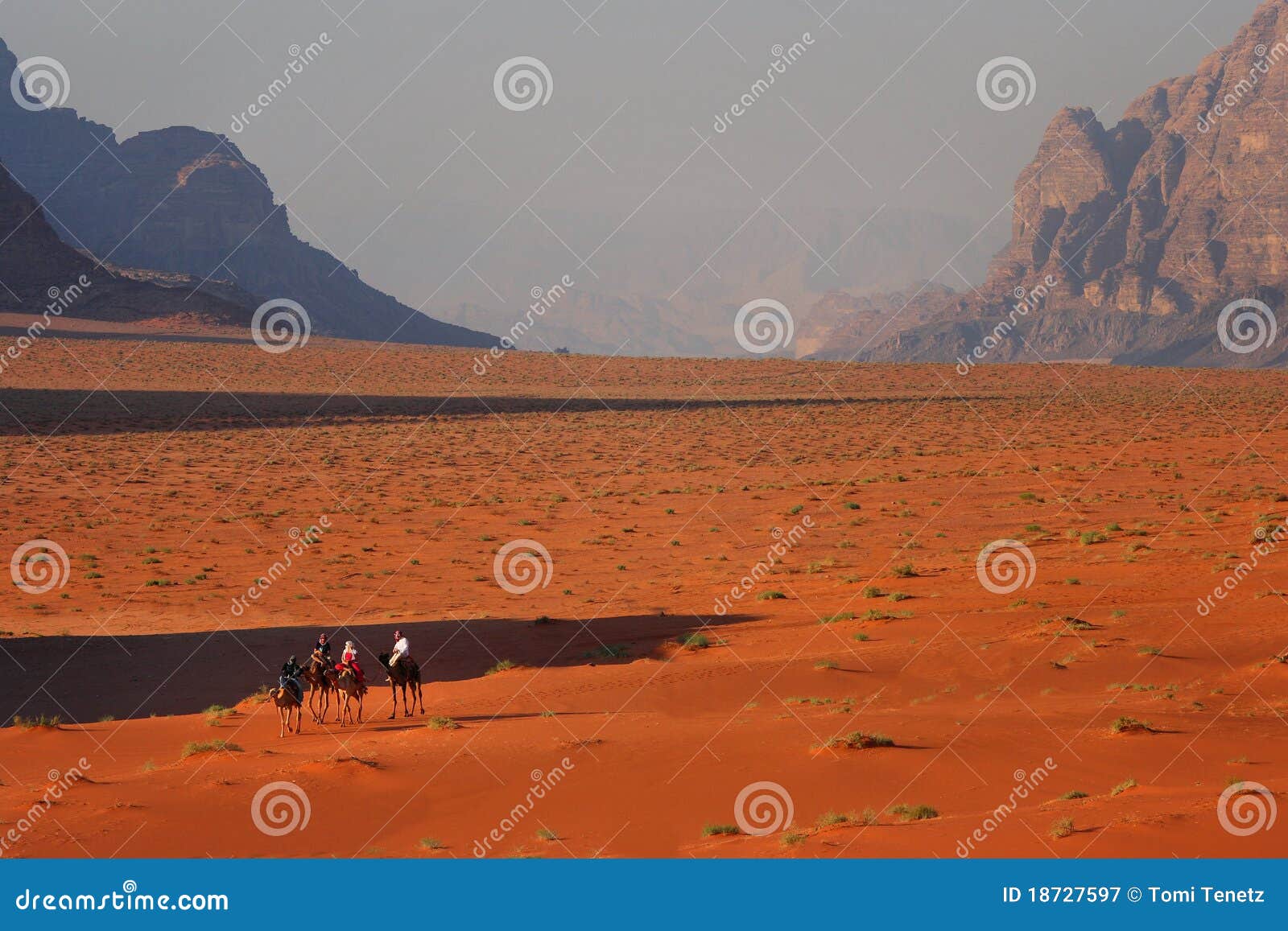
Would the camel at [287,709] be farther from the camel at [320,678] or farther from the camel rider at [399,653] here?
the camel rider at [399,653]

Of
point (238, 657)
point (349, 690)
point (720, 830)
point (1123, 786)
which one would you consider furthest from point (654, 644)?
point (1123, 786)

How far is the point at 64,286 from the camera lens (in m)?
136

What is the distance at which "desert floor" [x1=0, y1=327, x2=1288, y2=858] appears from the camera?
13.5 meters

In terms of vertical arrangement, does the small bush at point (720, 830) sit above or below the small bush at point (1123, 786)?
below

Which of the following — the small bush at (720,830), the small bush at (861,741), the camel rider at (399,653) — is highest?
the camel rider at (399,653)

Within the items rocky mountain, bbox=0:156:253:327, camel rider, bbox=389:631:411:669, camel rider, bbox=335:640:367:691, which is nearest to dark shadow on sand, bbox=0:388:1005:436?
camel rider, bbox=335:640:367:691

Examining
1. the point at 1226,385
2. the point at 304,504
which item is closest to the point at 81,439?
the point at 304,504

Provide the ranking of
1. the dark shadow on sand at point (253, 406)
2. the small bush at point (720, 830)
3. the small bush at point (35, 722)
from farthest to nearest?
the dark shadow on sand at point (253, 406), the small bush at point (35, 722), the small bush at point (720, 830)

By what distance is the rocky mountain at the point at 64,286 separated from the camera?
13162cm

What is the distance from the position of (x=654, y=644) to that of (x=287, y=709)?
25.0 ft

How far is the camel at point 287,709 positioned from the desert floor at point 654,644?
0.29 m

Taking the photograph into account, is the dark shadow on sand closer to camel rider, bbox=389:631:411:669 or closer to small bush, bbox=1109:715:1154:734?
Answer: camel rider, bbox=389:631:411:669

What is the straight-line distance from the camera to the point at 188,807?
45.8ft

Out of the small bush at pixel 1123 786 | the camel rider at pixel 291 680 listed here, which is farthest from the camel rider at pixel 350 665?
the small bush at pixel 1123 786
